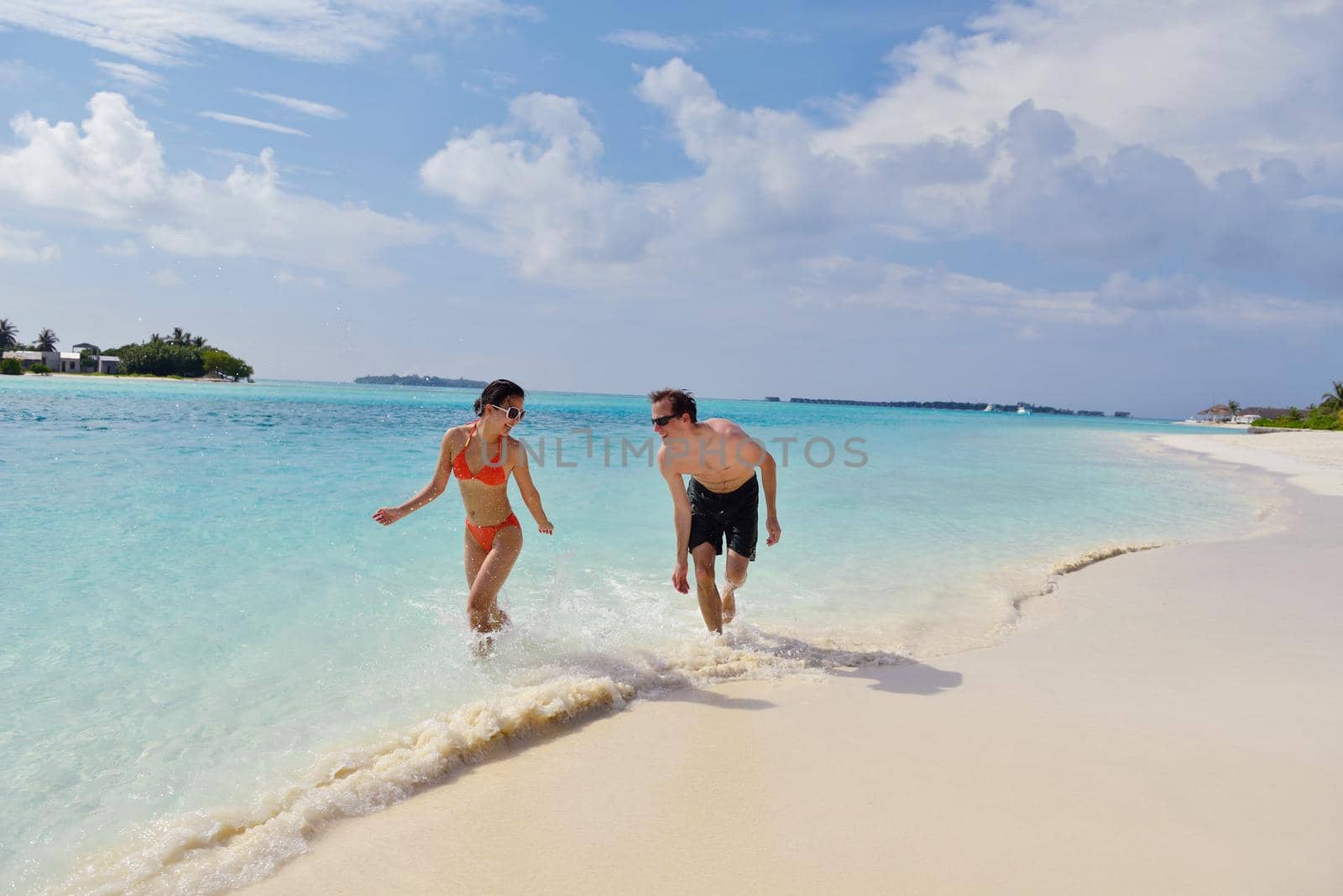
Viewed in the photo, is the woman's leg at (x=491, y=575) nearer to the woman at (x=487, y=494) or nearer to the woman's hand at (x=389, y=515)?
the woman at (x=487, y=494)

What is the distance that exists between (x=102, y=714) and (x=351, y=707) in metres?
1.22

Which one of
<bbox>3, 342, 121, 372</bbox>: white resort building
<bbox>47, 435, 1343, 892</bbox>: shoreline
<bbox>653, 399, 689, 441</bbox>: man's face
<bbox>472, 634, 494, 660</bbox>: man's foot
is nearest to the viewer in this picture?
<bbox>47, 435, 1343, 892</bbox>: shoreline

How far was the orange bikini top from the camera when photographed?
184 inches

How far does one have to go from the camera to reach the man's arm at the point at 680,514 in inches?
191

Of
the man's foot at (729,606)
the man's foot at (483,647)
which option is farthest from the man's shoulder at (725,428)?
the man's foot at (483,647)

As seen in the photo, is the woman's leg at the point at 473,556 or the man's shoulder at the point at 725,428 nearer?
the woman's leg at the point at 473,556

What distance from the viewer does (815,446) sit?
29.8 meters

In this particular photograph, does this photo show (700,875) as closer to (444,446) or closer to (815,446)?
(444,446)

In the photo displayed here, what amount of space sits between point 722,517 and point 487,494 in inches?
64.7

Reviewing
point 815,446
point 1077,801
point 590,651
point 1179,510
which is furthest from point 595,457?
point 1077,801

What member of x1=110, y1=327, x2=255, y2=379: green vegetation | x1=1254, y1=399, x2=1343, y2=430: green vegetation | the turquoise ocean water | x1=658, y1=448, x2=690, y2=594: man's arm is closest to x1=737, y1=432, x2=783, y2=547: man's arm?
x1=658, y1=448, x2=690, y2=594: man's arm

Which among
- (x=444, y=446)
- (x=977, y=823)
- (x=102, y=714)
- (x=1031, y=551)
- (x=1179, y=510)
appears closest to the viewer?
(x=977, y=823)

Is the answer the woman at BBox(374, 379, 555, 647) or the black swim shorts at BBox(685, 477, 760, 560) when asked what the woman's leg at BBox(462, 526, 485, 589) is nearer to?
the woman at BBox(374, 379, 555, 647)

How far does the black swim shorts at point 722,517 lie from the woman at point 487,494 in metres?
1.11
